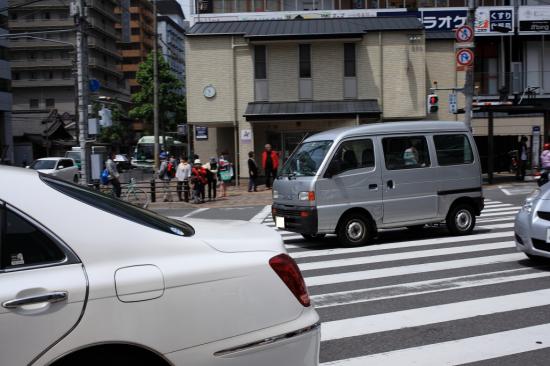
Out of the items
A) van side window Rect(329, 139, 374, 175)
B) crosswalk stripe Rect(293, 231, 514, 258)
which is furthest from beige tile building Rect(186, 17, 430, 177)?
van side window Rect(329, 139, 374, 175)

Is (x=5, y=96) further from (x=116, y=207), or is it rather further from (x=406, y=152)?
(x=116, y=207)

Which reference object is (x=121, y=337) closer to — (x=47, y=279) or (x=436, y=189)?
(x=47, y=279)

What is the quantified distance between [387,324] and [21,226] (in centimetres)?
390

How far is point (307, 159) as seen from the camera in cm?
1039

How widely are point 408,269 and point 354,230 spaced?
2.13 metres

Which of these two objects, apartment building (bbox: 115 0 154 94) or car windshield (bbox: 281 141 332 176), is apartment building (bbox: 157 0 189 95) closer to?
apartment building (bbox: 115 0 154 94)

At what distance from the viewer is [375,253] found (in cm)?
949

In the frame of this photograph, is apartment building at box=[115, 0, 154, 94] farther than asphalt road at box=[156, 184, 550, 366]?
Yes

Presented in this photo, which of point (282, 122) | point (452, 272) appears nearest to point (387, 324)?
point (452, 272)

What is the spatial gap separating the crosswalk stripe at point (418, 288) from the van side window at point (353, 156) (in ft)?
10.4

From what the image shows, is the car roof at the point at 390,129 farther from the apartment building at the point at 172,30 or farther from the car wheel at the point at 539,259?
the apartment building at the point at 172,30

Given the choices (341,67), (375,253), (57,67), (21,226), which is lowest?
(375,253)

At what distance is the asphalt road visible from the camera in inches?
187

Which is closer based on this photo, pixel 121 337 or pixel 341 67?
pixel 121 337
